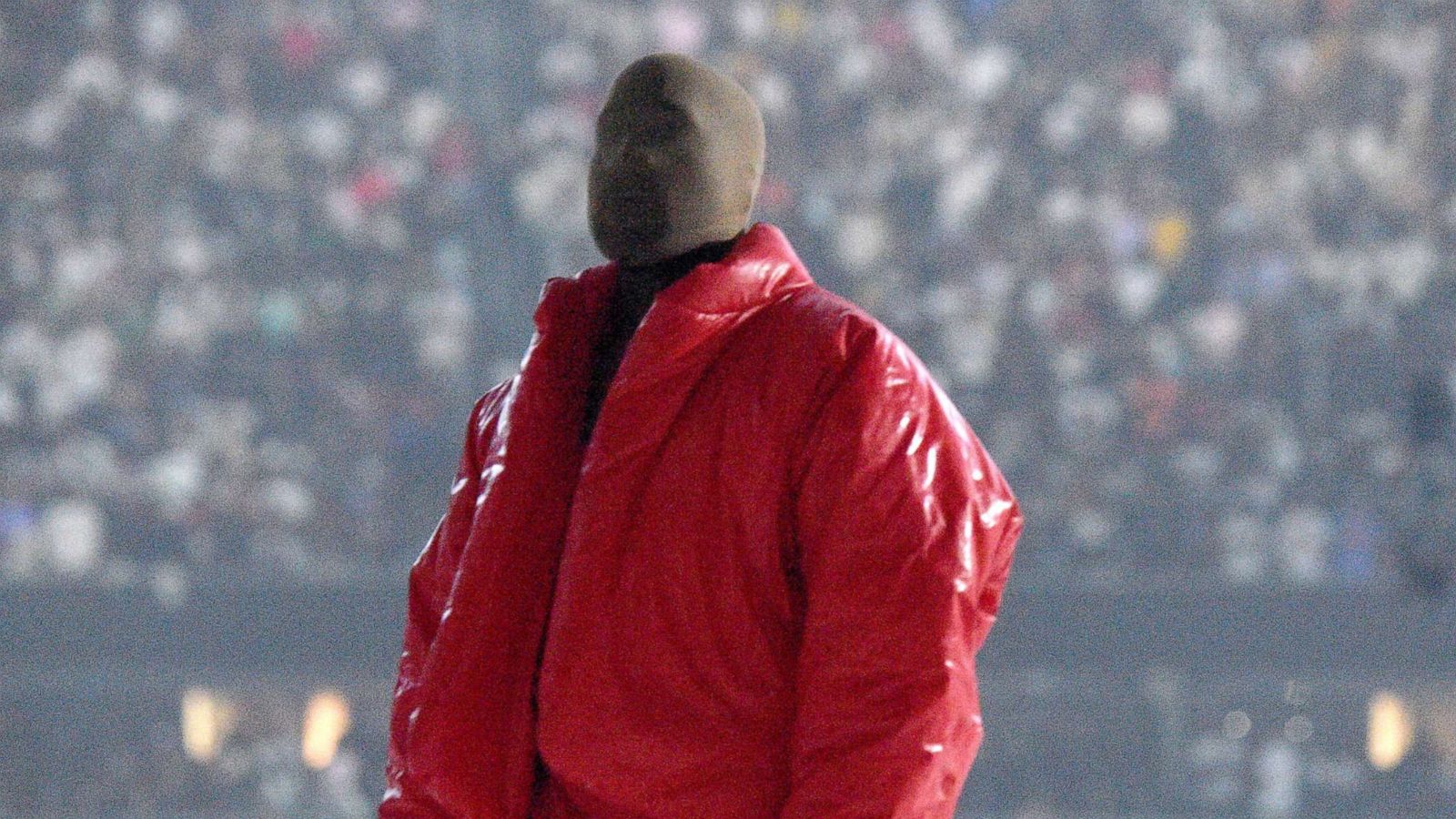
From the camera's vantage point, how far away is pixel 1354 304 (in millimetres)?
5805

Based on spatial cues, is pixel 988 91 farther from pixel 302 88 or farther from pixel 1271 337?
pixel 302 88

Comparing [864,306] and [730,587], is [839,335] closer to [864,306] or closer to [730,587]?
[730,587]

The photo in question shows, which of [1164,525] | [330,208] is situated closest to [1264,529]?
[1164,525]

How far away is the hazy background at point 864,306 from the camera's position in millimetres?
4773

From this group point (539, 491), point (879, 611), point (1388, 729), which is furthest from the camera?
point (1388, 729)

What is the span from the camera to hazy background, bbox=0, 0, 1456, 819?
15.7 ft

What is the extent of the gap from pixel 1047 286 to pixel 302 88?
2.41 metres

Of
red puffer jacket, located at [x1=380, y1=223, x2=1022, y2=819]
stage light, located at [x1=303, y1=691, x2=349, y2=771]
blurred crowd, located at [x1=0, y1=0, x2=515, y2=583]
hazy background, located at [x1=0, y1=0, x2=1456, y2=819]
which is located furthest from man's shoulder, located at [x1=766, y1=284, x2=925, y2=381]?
blurred crowd, located at [x1=0, y1=0, x2=515, y2=583]

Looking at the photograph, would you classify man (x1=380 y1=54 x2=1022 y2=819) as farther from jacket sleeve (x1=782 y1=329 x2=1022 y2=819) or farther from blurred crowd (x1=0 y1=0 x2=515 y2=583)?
blurred crowd (x1=0 y1=0 x2=515 y2=583)

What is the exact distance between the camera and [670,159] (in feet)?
3.56

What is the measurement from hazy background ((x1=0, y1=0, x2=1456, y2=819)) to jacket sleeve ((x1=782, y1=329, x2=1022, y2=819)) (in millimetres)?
3661

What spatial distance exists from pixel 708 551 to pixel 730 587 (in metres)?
0.02

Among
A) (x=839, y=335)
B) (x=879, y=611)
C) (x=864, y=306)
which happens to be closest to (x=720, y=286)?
(x=839, y=335)

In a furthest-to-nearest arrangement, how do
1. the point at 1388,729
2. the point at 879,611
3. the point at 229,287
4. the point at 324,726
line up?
1. the point at 229,287
2. the point at 324,726
3. the point at 1388,729
4. the point at 879,611
